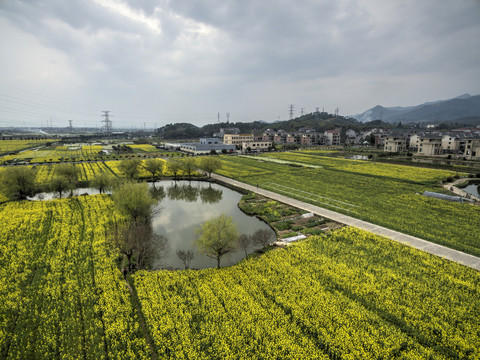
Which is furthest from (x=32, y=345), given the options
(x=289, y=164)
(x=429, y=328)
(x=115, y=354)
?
(x=289, y=164)

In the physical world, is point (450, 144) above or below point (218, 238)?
above

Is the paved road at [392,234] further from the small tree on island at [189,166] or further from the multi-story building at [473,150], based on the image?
the multi-story building at [473,150]

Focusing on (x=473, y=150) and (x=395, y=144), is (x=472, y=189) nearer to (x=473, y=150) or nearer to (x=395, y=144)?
(x=473, y=150)

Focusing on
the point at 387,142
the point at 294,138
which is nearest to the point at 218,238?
the point at 387,142

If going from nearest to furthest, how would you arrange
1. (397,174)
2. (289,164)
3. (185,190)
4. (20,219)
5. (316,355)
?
(316,355) < (20,219) < (185,190) < (397,174) < (289,164)

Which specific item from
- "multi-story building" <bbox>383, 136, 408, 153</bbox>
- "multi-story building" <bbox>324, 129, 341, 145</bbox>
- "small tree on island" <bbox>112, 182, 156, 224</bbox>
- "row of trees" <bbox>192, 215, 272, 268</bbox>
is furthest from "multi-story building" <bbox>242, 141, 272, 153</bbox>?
"row of trees" <bbox>192, 215, 272, 268</bbox>

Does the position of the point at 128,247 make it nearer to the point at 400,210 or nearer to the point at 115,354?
the point at 115,354

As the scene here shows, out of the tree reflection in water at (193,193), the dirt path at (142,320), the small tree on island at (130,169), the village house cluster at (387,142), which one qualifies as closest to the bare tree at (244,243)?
the dirt path at (142,320)

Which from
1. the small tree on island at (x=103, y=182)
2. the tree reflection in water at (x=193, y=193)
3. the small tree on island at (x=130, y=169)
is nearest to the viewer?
the small tree on island at (x=103, y=182)
